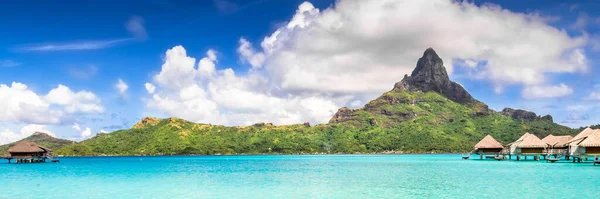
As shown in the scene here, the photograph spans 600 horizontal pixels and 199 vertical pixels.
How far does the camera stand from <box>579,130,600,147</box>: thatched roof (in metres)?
52.8

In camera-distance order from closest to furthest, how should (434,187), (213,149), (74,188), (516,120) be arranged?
(434,187) < (74,188) < (213,149) < (516,120)

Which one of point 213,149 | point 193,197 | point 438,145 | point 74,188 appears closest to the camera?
point 193,197

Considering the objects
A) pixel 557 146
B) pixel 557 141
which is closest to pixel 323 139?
pixel 557 141

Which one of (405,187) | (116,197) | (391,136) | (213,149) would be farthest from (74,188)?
(391,136)

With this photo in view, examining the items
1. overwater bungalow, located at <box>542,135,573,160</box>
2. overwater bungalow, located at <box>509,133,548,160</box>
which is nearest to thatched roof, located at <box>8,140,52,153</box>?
overwater bungalow, located at <box>509,133,548,160</box>

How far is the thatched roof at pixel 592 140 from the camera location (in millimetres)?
52781

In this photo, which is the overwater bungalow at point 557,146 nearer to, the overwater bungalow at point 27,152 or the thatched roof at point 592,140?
the thatched roof at point 592,140

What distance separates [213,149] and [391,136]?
2654 inches

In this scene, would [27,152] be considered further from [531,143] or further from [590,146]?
[590,146]

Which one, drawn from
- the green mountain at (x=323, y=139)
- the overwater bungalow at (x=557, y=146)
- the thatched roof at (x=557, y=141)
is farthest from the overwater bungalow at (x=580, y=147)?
the green mountain at (x=323, y=139)

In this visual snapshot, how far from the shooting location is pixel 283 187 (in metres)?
31.3

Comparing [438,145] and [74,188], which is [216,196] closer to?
[74,188]

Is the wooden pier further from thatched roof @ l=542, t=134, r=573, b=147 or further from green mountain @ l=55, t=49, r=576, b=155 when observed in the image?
green mountain @ l=55, t=49, r=576, b=155

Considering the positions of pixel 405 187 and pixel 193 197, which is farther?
pixel 405 187
